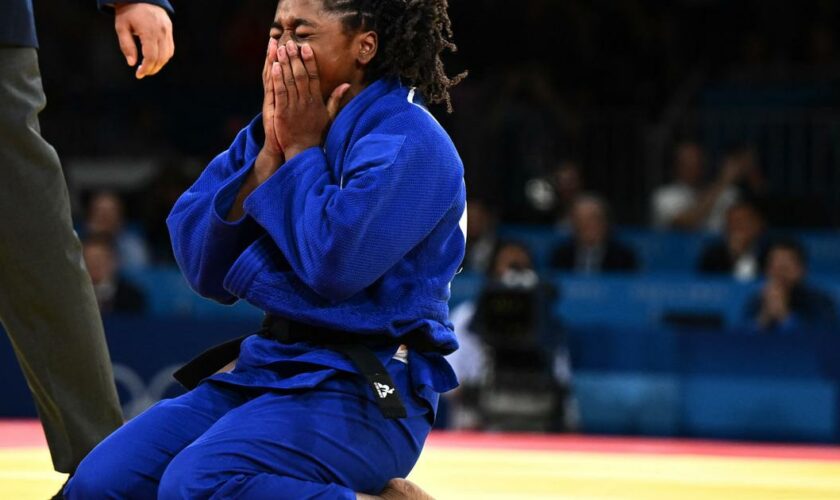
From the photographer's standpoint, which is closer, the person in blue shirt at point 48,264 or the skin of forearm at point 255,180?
the skin of forearm at point 255,180

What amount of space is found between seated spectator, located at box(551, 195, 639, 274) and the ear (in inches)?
215

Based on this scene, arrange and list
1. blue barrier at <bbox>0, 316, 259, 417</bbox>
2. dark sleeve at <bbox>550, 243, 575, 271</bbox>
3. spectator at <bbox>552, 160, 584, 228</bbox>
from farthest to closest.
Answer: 1. spectator at <bbox>552, 160, 584, 228</bbox>
2. dark sleeve at <bbox>550, 243, 575, 271</bbox>
3. blue barrier at <bbox>0, 316, 259, 417</bbox>

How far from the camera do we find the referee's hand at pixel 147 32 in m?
3.09

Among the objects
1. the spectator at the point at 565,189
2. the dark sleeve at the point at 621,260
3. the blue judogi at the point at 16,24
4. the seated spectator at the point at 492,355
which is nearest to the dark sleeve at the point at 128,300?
the seated spectator at the point at 492,355

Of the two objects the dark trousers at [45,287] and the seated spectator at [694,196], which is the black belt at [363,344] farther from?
the seated spectator at [694,196]

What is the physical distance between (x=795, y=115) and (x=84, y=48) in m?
5.86

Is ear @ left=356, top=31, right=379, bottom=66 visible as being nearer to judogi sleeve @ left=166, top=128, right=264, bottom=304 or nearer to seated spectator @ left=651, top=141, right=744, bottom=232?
judogi sleeve @ left=166, top=128, right=264, bottom=304

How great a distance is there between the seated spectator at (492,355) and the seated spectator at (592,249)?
3.67 ft

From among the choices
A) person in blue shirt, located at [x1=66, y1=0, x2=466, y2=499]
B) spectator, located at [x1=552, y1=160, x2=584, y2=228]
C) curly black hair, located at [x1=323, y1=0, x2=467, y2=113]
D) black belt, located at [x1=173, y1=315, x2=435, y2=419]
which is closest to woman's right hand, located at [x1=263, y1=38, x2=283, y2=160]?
person in blue shirt, located at [x1=66, y1=0, x2=466, y2=499]

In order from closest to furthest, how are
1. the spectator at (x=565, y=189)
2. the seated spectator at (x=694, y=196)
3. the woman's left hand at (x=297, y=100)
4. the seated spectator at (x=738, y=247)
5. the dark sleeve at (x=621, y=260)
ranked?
the woman's left hand at (x=297, y=100), the seated spectator at (x=738, y=247), the dark sleeve at (x=621, y=260), the seated spectator at (x=694, y=196), the spectator at (x=565, y=189)

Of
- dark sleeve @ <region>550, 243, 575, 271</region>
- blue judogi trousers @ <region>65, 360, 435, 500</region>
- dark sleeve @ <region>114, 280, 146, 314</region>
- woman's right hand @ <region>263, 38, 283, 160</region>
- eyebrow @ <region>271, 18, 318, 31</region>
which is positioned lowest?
dark sleeve @ <region>550, 243, 575, 271</region>

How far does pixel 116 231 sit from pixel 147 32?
225 inches

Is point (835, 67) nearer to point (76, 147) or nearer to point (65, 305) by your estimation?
point (76, 147)

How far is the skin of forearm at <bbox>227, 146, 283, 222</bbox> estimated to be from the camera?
106 inches
